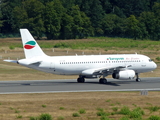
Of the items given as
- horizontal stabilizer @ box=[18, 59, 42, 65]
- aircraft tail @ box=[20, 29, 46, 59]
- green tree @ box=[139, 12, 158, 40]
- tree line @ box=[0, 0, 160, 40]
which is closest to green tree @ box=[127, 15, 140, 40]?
tree line @ box=[0, 0, 160, 40]

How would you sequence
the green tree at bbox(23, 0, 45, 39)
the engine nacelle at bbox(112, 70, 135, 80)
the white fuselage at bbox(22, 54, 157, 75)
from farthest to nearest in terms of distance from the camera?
the green tree at bbox(23, 0, 45, 39) → the white fuselage at bbox(22, 54, 157, 75) → the engine nacelle at bbox(112, 70, 135, 80)

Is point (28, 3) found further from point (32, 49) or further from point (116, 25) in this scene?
point (32, 49)

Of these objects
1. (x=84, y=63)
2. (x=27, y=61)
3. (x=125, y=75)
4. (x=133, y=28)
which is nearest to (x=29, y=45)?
(x=27, y=61)

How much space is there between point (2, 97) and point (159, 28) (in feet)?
383

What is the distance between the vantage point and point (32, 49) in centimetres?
5078

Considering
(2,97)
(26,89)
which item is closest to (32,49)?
(26,89)

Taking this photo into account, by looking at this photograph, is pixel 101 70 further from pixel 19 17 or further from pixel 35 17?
pixel 19 17

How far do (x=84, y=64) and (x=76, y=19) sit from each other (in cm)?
9047

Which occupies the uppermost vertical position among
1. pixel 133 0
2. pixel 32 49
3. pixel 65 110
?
pixel 133 0

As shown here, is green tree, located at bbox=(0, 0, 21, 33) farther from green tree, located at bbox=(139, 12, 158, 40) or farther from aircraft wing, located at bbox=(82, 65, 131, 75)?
aircraft wing, located at bbox=(82, 65, 131, 75)

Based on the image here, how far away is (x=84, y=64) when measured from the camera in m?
52.7

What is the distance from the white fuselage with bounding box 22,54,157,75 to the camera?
5138 cm

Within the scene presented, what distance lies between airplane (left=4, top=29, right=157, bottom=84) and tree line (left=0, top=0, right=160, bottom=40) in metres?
82.6

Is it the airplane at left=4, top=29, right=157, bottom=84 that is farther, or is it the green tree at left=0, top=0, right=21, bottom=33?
the green tree at left=0, top=0, right=21, bottom=33
